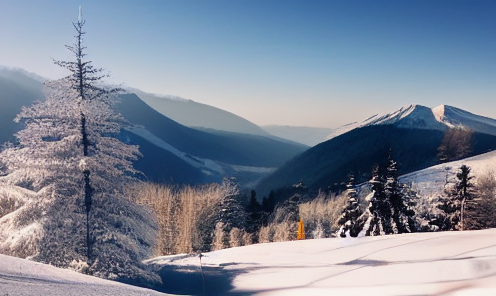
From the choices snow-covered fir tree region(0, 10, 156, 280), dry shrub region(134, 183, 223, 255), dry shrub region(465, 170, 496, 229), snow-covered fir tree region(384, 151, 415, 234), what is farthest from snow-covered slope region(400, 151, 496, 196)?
snow-covered fir tree region(0, 10, 156, 280)

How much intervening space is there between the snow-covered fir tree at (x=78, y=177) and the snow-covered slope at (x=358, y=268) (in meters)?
2.58

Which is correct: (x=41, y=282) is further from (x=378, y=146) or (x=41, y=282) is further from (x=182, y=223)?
(x=378, y=146)

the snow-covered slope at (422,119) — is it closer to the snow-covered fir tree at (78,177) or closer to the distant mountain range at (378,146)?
the distant mountain range at (378,146)

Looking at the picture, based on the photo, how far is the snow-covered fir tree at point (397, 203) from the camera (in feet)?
81.7

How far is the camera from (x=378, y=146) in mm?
95625

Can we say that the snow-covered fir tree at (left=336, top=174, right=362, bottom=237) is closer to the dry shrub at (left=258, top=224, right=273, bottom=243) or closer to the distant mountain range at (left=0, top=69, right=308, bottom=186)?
the dry shrub at (left=258, top=224, right=273, bottom=243)

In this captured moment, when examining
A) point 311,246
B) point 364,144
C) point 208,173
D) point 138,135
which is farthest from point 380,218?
point 138,135

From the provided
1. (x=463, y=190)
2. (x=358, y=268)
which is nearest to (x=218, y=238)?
(x=463, y=190)

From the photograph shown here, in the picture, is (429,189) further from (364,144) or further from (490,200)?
(364,144)

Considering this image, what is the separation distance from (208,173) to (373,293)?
135 m

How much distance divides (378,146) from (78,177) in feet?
309

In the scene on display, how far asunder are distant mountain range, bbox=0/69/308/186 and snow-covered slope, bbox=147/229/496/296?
283 feet

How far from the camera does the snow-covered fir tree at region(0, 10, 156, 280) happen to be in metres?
10.5

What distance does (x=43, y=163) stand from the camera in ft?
34.6
